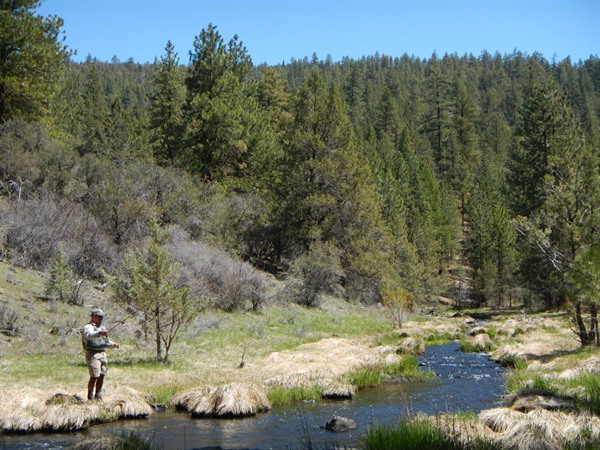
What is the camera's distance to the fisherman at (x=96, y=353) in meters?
12.8

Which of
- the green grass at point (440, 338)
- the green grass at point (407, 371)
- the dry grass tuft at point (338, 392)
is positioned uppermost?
the dry grass tuft at point (338, 392)

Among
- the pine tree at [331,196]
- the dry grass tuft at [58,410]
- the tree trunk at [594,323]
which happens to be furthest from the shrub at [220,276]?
the tree trunk at [594,323]

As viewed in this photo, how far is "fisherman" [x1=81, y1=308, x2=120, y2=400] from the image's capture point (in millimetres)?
12789

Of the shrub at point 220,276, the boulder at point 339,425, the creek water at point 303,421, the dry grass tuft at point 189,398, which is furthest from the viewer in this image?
the shrub at point 220,276

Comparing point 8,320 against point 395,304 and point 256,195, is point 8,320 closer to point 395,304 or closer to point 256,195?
point 395,304

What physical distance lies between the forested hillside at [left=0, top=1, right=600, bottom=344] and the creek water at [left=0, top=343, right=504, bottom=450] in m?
6.18

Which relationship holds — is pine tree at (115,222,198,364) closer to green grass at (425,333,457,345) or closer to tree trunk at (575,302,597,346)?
tree trunk at (575,302,597,346)

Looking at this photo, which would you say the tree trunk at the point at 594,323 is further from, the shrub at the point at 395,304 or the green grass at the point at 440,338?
the shrub at the point at 395,304

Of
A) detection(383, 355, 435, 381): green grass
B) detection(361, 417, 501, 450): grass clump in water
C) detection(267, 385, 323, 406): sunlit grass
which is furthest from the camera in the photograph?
detection(383, 355, 435, 381): green grass

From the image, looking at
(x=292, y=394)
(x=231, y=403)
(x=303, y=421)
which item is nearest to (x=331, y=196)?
(x=292, y=394)

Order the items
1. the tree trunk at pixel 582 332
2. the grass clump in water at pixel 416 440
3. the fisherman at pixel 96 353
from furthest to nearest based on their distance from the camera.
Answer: the tree trunk at pixel 582 332
the fisherman at pixel 96 353
the grass clump in water at pixel 416 440

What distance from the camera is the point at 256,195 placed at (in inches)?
1687

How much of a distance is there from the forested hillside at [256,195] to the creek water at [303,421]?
6.18 meters

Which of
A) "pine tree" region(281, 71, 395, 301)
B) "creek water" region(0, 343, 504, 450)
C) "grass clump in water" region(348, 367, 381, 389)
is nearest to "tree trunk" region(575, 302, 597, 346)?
"creek water" region(0, 343, 504, 450)
